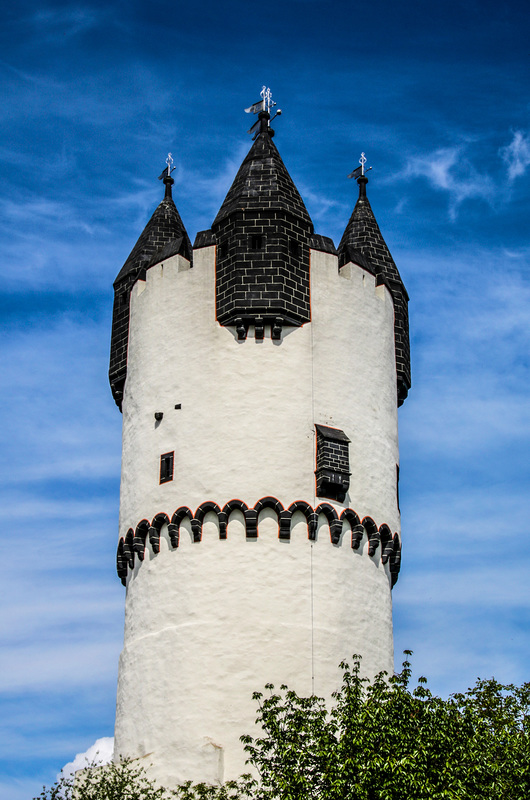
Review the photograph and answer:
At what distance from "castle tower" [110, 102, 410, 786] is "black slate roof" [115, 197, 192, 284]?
59.5 inches

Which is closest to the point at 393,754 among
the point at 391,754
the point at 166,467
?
the point at 391,754

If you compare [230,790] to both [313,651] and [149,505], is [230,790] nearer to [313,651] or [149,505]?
[313,651]

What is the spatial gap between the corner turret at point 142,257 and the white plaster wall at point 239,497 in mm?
708

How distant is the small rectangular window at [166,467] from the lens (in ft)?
109

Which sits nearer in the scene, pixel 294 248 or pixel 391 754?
pixel 391 754

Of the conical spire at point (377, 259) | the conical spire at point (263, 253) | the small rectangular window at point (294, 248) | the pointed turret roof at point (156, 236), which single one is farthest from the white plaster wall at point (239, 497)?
the pointed turret roof at point (156, 236)

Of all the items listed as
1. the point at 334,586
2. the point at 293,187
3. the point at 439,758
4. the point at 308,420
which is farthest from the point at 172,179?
the point at 439,758

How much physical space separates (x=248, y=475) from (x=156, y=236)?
32.6 ft

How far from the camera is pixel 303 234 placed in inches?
1379

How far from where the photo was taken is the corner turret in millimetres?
36312

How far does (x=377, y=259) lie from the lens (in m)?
38.7

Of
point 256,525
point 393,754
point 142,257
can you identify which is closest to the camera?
point 393,754

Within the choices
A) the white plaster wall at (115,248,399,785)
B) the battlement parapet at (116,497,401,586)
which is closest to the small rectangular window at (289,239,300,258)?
the white plaster wall at (115,248,399,785)

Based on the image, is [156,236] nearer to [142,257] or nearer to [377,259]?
[142,257]
